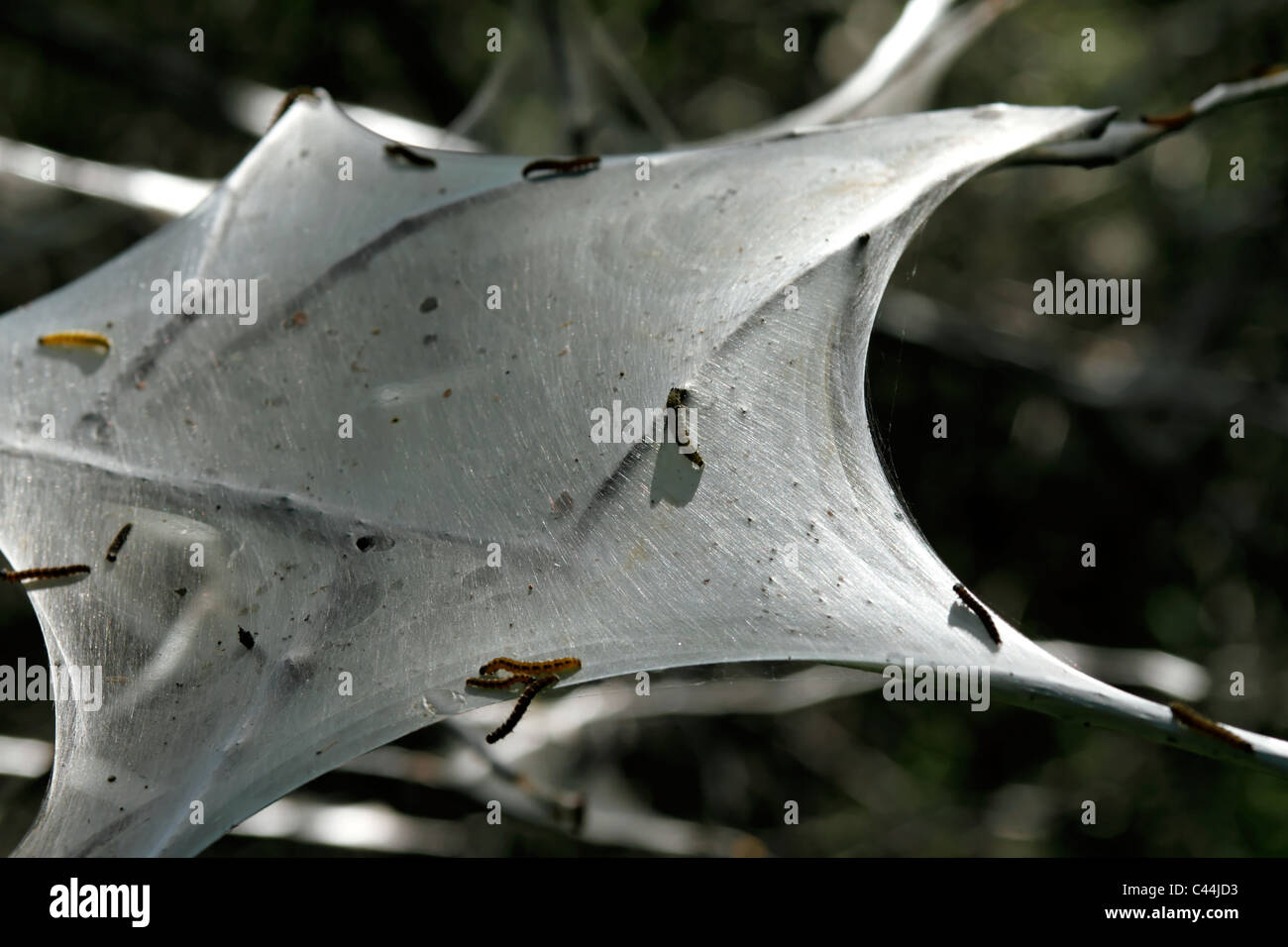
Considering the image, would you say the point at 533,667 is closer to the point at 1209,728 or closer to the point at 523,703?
the point at 523,703

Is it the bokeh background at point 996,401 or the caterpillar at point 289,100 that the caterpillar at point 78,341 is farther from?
the bokeh background at point 996,401

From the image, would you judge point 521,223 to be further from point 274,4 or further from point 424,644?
point 274,4

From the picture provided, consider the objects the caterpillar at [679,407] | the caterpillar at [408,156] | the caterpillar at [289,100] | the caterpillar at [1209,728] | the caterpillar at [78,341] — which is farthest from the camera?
the caterpillar at [289,100]

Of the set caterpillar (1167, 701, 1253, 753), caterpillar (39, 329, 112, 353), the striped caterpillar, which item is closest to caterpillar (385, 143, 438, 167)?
caterpillar (39, 329, 112, 353)

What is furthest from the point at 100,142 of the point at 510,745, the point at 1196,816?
the point at 1196,816

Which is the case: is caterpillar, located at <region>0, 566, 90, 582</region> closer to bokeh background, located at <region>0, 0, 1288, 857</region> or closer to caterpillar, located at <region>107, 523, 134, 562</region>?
caterpillar, located at <region>107, 523, 134, 562</region>

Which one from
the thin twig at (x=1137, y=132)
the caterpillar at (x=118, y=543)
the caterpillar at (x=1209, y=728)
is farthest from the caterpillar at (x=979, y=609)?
the caterpillar at (x=118, y=543)
